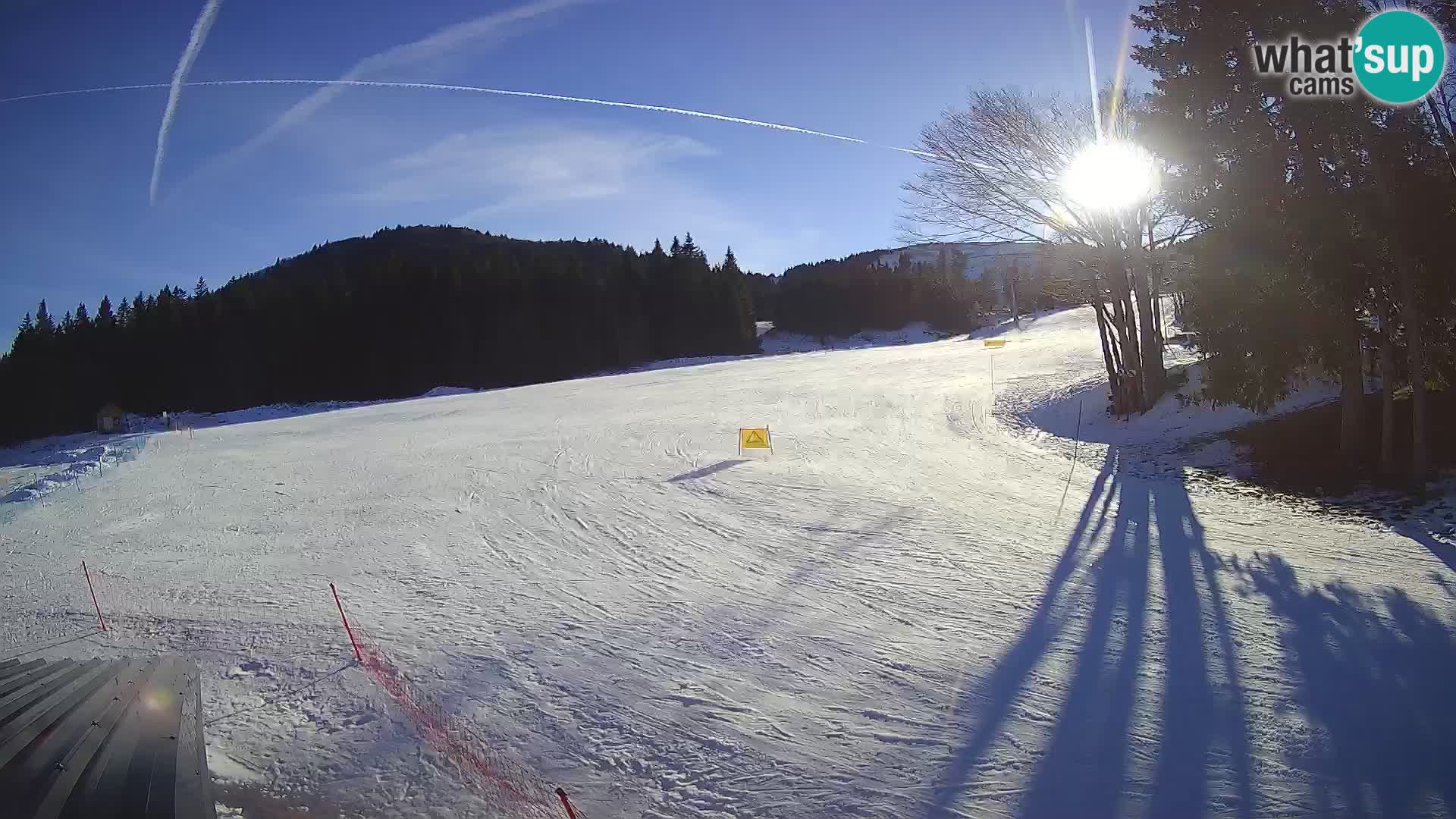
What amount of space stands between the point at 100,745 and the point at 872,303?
303 feet

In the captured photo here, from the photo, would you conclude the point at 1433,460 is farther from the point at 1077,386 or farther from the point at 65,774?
the point at 65,774

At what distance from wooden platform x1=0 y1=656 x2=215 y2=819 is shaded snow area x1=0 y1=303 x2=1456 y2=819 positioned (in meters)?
0.60

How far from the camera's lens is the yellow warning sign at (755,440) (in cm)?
1762

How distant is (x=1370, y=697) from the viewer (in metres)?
5.72

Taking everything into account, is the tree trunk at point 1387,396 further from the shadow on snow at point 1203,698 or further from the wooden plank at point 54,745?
the wooden plank at point 54,745

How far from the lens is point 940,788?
4941 mm

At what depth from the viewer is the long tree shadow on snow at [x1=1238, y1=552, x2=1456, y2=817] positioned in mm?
4648

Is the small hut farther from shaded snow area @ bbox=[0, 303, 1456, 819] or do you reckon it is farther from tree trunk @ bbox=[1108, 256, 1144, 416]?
tree trunk @ bbox=[1108, 256, 1144, 416]

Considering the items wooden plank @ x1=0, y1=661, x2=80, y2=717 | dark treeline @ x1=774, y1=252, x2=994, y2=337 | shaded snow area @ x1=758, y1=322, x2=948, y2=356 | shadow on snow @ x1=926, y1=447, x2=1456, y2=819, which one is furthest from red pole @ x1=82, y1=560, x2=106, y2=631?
dark treeline @ x1=774, y1=252, x2=994, y2=337

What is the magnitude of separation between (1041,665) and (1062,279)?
623 inches

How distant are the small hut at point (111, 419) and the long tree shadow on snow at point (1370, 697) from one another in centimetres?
5472

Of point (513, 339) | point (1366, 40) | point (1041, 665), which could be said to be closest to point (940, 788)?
A: point (1041, 665)

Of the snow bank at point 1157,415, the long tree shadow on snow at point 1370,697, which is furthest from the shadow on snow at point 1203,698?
the snow bank at point 1157,415

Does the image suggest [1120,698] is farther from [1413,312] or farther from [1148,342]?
[1148,342]
